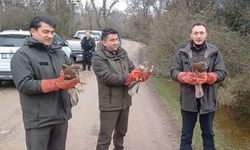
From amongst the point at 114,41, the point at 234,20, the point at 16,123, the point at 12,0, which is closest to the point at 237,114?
the point at 16,123

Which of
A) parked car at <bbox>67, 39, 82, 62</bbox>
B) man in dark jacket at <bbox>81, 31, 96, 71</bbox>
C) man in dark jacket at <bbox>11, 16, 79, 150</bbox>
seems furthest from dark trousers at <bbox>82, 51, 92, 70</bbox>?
man in dark jacket at <bbox>11, 16, 79, 150</bbox>

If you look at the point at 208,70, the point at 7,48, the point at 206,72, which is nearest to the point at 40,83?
the point at 206,72

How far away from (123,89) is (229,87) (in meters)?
7.23

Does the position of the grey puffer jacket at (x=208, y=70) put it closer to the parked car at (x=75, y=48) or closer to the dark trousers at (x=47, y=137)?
the dark trousers at (x=47, y=137)

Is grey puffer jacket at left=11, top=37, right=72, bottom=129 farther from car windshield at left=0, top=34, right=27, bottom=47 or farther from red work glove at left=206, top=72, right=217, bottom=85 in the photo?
car windshield at left=0, top=34, right=27, bottom=47

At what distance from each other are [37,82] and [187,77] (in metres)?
2.18

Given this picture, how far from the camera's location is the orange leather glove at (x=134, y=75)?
576 centimetres

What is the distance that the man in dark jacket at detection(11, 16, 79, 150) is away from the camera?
14.5ft

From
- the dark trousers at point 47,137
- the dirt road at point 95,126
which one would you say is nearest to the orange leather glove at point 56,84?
the dark trousers at point 47,137

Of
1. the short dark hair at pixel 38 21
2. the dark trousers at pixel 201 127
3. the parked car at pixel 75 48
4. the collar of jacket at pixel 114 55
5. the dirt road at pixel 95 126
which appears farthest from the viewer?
the parked car at pixel 75 48

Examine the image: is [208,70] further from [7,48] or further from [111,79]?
[7,48]

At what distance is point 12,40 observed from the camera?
1423 cm

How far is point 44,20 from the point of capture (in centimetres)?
454

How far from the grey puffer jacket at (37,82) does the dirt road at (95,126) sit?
2757mm
